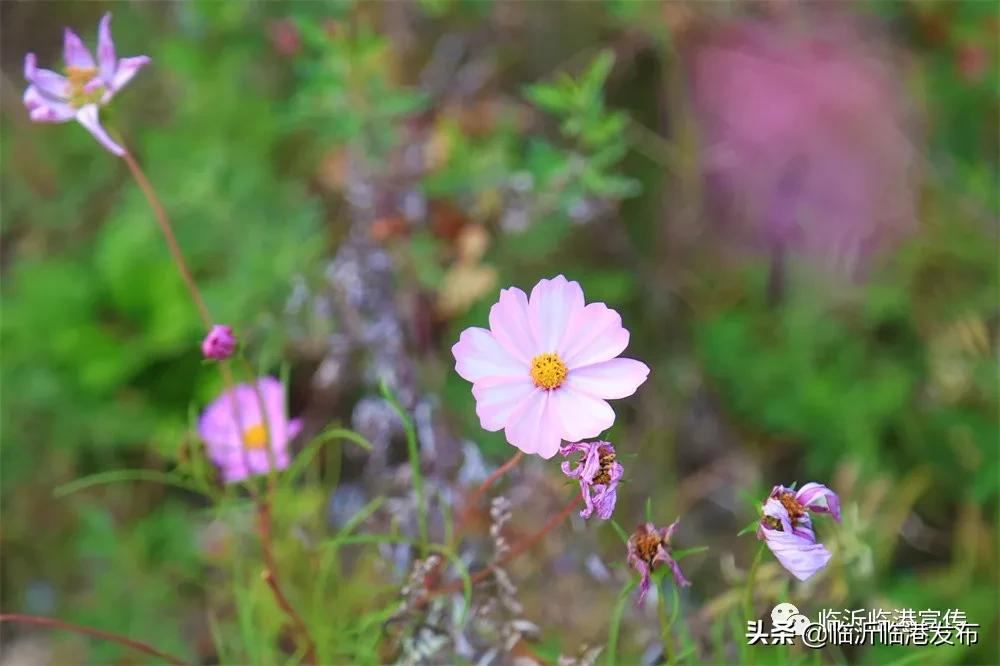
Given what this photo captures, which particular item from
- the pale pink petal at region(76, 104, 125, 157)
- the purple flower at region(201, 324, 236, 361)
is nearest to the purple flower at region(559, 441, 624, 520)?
the purple flower at region(201, 324, 236, 361)

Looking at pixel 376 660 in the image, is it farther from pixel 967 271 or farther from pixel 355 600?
pixel 967 271

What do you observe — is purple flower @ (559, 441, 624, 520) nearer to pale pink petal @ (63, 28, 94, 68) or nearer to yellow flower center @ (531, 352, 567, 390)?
yellow flower center @ (531, 352, 567, 390)

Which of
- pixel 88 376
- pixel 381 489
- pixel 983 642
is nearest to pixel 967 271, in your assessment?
pixel 983 642

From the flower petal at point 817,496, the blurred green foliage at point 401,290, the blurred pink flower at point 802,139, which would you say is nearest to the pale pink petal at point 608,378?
the flower petal at point 817,496

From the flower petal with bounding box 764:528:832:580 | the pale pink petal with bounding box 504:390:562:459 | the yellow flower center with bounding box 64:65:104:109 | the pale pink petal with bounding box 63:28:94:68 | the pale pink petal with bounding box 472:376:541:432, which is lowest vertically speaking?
the flower petal with bounding box 764:528:832:580

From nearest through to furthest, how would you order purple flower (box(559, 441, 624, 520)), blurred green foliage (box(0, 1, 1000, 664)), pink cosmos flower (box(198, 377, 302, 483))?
purple flower (box(559, 441, 624, 520)) → pink cosmos flower (box(198, 377, 302, 483)) → blurred green foliage (box(0, 1, 1000, 664))

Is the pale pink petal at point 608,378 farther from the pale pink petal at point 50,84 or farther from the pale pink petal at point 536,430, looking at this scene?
the pale pink petal at point 50,84

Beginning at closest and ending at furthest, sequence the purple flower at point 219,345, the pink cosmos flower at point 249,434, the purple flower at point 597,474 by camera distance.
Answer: the purple flower at point 597,474 → the purple flower at point 219,345 → the pink cosmos flower at point 249,434

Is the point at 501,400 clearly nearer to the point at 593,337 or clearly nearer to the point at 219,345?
the point at 593,337
